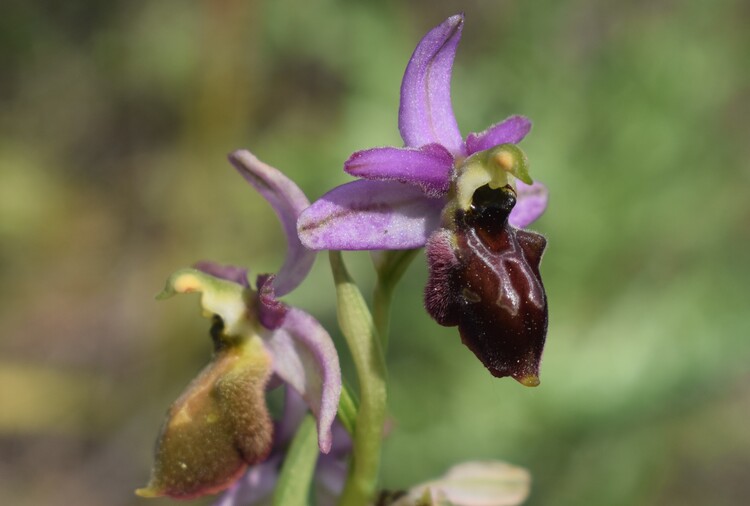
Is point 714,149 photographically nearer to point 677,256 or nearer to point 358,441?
point 677,256

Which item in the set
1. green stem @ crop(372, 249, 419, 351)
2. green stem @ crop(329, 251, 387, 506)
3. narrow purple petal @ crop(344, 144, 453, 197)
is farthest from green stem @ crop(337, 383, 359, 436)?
narrow purple petal @ crop(344, 144, 453, 197)

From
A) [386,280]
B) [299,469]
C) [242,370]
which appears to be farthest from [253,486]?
[386,280]

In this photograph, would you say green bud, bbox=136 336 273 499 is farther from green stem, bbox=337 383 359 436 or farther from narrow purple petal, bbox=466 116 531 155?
narrow purple petal, bbox=466 116 531 155

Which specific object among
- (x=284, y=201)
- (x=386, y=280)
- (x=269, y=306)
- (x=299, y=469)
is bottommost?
(x=299, y=469)

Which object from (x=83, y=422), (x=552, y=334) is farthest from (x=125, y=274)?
(x=552, y=334)

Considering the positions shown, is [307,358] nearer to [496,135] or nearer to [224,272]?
[224,272]

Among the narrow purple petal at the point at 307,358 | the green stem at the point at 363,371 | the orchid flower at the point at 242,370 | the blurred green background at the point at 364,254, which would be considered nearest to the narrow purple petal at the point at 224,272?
the orchid flower at the point at 242,370

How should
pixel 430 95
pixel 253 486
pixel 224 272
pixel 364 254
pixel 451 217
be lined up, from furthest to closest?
pixel 364 254 → pixel 253 486 → pixel 224 272 → pixel 430 95 → pixel 451 217
